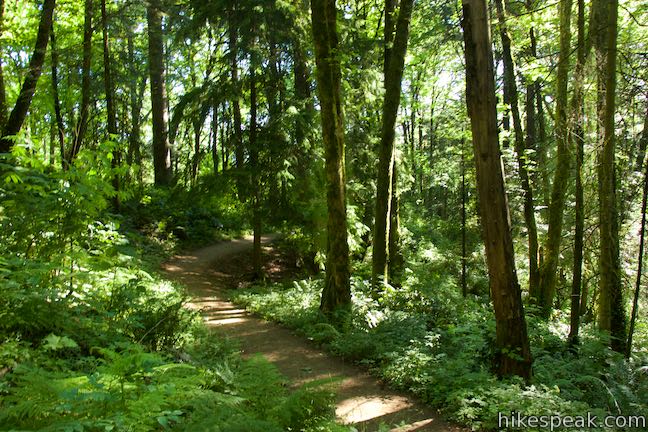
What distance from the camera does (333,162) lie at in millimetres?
9312

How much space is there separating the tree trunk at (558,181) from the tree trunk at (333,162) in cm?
473

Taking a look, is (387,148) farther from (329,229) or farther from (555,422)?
(555,422)

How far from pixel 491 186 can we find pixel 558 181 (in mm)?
6375

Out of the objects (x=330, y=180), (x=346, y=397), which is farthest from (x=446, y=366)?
(x=330, y=180)

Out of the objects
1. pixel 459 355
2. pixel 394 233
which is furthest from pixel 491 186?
pixel 394 233

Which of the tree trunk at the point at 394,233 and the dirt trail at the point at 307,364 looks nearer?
the dirt trail at the point at 307,364

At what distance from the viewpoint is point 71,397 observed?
2.60 meters

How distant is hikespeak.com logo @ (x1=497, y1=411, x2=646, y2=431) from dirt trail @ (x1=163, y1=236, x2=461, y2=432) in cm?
63

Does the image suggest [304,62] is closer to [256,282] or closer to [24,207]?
[256,282]

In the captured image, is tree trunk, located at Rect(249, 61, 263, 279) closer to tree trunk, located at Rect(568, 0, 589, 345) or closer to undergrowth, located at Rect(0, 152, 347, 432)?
undergrowth, located at Rect(0, 152, 347, 432)

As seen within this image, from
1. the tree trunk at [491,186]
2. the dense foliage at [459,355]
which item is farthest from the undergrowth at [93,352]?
the tree trunk at [491,186]

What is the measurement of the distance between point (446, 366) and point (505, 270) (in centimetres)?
160

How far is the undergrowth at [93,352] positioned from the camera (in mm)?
2736

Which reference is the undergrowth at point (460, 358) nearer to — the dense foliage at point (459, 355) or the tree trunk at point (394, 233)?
the dense foliage at point (459, 355)
